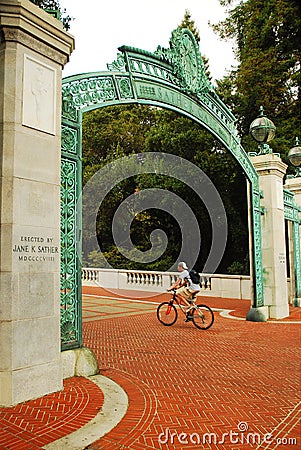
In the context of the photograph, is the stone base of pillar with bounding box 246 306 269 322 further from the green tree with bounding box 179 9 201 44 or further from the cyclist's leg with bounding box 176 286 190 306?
the green tree with bounding box 179 9 201 44

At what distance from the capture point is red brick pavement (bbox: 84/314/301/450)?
14.2 feet

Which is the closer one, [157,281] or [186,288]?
[186,288]

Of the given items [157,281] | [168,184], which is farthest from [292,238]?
[168,184]

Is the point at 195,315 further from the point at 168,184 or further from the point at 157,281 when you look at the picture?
the point at 168,184

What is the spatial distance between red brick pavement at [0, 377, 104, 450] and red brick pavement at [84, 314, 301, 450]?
0.43 m

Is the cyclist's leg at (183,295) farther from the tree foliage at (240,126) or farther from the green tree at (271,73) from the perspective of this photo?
the green tree at (271,73)

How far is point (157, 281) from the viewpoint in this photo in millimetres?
20391

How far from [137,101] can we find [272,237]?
6462mm

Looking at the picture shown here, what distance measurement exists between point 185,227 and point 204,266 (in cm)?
228

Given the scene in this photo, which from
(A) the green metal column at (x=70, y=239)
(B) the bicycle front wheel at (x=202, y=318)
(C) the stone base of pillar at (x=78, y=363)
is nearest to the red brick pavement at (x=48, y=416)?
(C) the stone base of pillar at (x=78, y=363)

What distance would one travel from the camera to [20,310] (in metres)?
5.08

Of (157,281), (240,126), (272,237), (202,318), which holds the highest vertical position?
(240,126)

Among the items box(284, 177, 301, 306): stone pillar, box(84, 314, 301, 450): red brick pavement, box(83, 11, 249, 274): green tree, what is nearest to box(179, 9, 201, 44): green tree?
box(83, 11, 249, 274): green tree

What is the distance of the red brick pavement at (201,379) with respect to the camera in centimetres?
433
